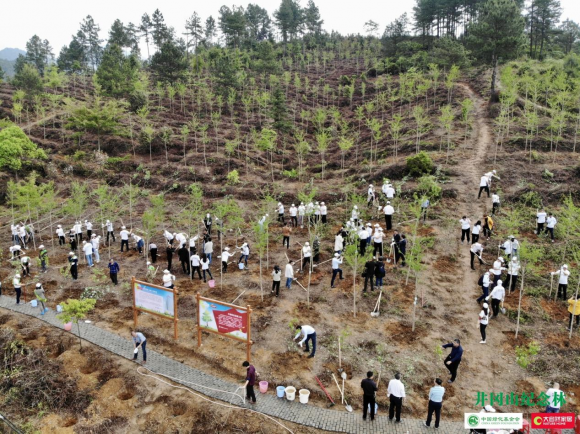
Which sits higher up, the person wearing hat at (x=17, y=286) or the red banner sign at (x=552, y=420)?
the person wearing hat at (x=17, y=286)

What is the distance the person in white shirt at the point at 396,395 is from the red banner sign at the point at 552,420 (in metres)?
2.73

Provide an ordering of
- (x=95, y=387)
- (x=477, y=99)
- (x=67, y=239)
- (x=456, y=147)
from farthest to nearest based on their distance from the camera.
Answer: (x=477, y=99) < (x=456, y=147) < (x=67, y=239) < (x=95, y=387)

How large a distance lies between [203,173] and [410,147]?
1842 centimetres

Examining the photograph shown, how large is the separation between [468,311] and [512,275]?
2.39 meters

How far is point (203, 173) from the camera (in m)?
32.4

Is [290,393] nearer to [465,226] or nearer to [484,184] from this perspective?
[465,226]

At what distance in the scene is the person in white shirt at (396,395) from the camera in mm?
8148

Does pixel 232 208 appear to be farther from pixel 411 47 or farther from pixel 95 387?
pixel 411 47

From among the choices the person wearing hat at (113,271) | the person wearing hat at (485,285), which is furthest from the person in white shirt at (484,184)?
the person wearing hat at (113,271)

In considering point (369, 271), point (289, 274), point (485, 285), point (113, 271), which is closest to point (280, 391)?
point (289, 274)

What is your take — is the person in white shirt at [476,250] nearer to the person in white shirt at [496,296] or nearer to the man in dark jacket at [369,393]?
the person in white shirt at [496,296]

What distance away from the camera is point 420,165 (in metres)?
25.9

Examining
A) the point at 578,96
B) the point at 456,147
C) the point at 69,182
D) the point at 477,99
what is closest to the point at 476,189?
the point at 456,147

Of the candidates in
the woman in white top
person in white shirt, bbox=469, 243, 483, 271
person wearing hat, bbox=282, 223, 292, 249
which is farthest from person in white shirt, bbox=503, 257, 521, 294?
person wearing hat, bbox=282, 223, 292, 249
